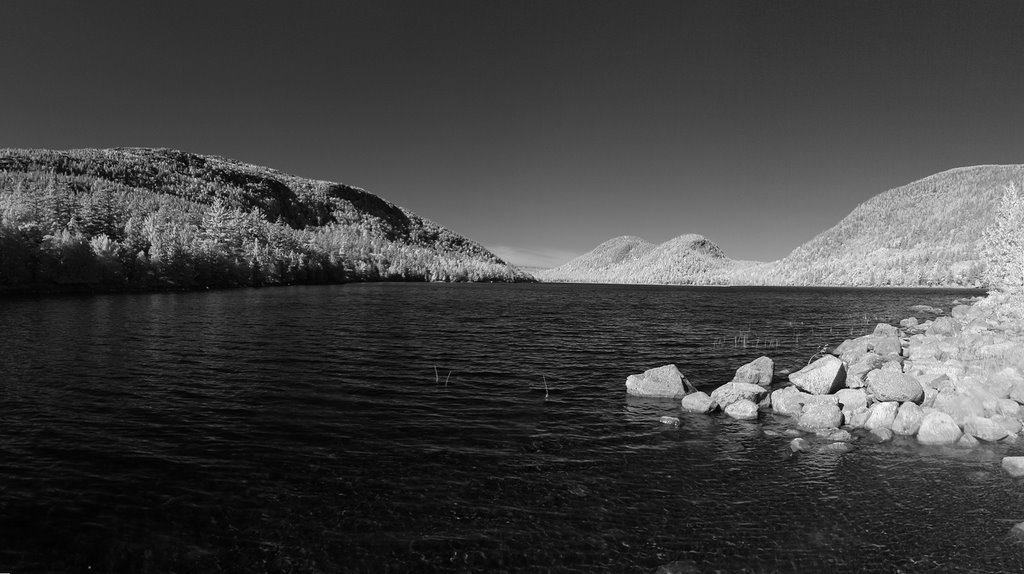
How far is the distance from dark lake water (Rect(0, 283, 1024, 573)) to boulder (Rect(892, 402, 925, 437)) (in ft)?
3.58

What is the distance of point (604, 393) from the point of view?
30.3 meters

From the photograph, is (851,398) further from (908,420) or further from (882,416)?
(908,420)

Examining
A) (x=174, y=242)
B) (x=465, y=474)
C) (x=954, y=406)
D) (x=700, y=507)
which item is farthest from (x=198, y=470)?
(x=174, y=242)

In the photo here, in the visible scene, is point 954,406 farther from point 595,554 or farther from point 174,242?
point 174,242

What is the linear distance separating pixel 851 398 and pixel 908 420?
2408 millimetres

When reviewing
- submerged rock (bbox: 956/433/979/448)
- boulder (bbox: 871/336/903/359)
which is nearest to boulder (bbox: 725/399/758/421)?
submerged rock (bbox: 956/433/979/448)

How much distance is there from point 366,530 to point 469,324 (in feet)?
181

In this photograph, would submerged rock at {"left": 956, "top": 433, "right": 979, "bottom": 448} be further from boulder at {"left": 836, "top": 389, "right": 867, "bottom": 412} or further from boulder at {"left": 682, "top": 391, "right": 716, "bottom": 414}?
boulder at {"left": 682, "top": 391, "right": 716, "bottom": 414}

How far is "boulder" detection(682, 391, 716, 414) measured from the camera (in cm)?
2519

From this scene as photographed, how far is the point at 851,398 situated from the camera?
938 inches

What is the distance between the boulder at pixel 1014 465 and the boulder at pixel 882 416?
165 inches

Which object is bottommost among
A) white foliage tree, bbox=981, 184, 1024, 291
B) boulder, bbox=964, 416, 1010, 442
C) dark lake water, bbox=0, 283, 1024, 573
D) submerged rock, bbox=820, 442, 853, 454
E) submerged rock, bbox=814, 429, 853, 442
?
dark lake water, bbox=0, 283, 1024, 573

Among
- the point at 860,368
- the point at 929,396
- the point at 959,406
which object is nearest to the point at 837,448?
the point at 959,406

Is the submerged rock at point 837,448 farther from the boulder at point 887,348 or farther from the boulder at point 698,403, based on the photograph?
the boulder at point 887,348
